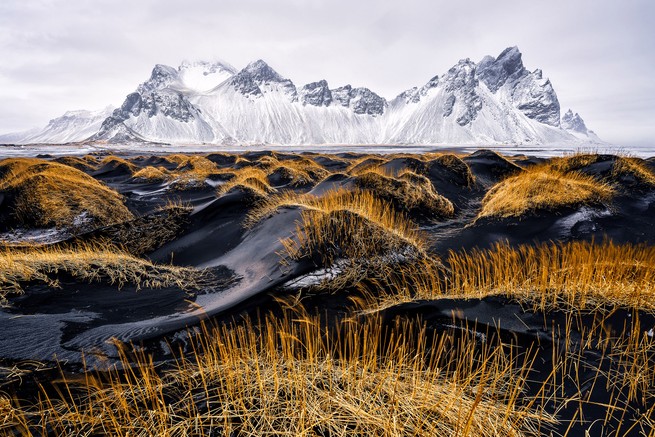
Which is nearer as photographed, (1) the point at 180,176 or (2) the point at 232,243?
(2) the point at 232,243

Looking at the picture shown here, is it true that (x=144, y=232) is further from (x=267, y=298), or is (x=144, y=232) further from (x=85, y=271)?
(x=267, y=298)

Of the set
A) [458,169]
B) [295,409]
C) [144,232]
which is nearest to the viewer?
[295,409]

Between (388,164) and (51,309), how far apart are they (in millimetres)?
17995

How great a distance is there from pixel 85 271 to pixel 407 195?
10000 millimetres

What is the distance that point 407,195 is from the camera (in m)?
12.1

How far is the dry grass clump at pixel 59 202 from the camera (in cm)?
1141

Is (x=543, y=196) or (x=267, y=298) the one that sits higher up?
(x=543, y=196)

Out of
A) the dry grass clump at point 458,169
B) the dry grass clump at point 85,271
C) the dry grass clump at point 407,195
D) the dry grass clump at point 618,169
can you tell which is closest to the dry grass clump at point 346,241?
the dry grass clump at point 85,271

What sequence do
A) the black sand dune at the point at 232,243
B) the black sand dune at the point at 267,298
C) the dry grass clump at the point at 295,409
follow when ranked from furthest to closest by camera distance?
1. the black sand dune at the point at 232,243
2. the black sand dune at the point at 267,298
3. the dry grass clump at the point at 295,409

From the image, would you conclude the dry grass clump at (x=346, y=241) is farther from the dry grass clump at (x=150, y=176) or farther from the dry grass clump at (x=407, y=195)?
the dry grass clump at (x=150, y=176)

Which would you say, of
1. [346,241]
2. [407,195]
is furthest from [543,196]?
[346,241]

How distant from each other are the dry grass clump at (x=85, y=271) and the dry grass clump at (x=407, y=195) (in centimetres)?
771

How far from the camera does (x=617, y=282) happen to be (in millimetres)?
4090

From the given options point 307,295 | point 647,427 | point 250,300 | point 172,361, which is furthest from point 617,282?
point 172,361
